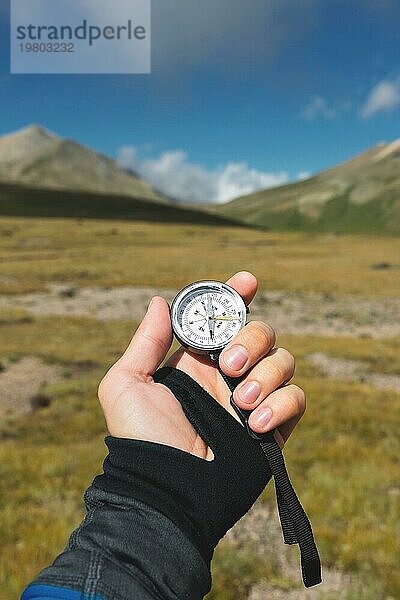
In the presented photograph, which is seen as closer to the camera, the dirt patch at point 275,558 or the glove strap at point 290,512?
the glove strap at point 290,512

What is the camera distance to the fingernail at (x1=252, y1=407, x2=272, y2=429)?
3450mm

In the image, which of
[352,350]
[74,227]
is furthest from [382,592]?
[74,227]

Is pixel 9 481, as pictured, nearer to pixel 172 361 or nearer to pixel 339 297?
pixel 172 361

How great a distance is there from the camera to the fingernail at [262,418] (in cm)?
345

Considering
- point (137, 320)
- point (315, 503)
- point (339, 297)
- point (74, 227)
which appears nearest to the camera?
point (315, 503)

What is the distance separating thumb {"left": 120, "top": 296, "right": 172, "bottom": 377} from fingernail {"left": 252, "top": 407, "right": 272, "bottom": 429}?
0.89 metres

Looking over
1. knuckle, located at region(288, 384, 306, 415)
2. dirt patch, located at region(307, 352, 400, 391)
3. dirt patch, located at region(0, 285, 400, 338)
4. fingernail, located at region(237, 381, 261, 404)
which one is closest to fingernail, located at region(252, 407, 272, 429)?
fingernail, located at region(237, 381, 261, 404)

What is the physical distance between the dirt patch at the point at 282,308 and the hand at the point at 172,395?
26877 millimetres

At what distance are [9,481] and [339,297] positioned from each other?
39456 mm

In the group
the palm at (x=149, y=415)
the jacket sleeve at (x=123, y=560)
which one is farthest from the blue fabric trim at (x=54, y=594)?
the palm at (x=149, y=415)

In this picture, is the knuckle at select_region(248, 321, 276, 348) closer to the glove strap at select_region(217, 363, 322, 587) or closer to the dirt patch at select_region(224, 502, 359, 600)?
the glove strap at select_region(217, 363, 322, 587)

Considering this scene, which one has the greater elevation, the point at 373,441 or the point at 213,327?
the point at 213,327

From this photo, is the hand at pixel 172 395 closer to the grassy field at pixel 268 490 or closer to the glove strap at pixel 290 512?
the glove strap at pixel 290 512

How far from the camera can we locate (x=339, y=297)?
4556 centimetres
